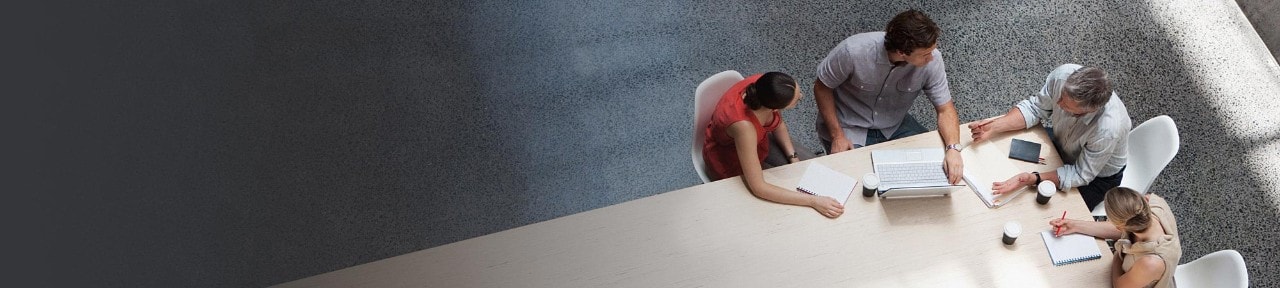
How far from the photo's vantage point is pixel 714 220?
3.27m

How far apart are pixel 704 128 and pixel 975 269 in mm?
1174

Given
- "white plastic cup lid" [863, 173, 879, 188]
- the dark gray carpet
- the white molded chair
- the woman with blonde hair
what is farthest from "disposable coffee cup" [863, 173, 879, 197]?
the dark gray carpet

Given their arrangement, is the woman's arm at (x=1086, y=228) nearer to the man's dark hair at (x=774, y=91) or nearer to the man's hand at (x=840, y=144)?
the man's hand at (x=840, y=144)

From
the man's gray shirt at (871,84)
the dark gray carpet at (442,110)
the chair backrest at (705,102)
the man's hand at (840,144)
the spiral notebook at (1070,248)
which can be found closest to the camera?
the spiral notebook at (1070,248)

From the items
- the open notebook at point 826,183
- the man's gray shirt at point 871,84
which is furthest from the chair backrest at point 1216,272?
the open notebook at point 826,183

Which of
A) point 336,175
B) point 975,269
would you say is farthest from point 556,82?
point 975,269

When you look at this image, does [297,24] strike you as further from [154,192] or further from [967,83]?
[967,83]

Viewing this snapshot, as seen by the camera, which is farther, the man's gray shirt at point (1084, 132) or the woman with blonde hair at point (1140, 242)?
the man's gray shirt at point (1084, 132)

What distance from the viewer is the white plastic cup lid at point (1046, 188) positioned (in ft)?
10.5

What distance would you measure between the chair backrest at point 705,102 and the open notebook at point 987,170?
90 cm

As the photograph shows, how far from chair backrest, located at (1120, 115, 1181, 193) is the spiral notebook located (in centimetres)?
52

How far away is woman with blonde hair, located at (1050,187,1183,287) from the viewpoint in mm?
2914

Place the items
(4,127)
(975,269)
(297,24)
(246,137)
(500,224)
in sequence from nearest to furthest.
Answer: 1. (975,269)
2. (4,127)
3. (500,224)
4. (246,137)
5. (297,24)

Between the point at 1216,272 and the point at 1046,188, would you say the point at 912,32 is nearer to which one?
the point at 1046,188
